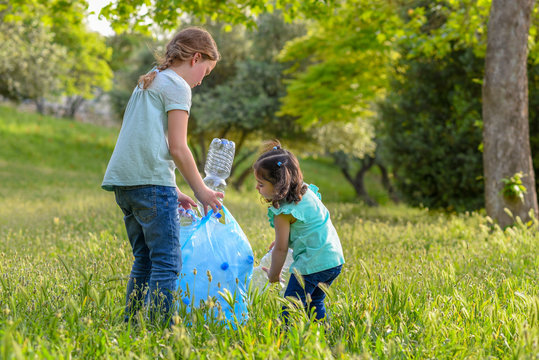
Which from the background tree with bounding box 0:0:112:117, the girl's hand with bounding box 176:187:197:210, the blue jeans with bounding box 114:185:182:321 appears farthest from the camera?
the background tree with bounding box 0:0:112:117

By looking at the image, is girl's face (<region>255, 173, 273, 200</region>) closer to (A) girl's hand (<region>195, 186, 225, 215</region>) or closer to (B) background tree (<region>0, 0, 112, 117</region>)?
(A) girl's hand (<region>195, 186, 225, 215</region>)

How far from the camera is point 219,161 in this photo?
12.1 feet

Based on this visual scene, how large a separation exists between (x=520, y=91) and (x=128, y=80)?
1946cm

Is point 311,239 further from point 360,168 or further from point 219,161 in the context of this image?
point 360,168

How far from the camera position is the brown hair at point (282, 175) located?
3080 millimetres

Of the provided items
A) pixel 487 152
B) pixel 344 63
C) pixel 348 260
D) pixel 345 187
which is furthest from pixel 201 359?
pixel 345 187

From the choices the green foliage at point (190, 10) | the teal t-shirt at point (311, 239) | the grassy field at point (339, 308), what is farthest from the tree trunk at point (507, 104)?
the teal t-shirt at point (311, 239)

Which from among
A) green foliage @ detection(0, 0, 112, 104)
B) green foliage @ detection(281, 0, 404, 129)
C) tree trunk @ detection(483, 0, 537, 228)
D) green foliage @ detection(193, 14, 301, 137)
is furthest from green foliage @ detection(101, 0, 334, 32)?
green foliage @ detection(0, 0, 112, 104)

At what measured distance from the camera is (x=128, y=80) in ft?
76.6

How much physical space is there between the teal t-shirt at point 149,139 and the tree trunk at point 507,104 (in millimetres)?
5847

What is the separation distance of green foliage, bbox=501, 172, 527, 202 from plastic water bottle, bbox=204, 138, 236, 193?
4989mm

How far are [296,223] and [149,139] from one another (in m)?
1.07

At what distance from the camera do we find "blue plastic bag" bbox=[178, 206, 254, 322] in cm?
319

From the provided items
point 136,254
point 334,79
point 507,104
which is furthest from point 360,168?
point 136,254
